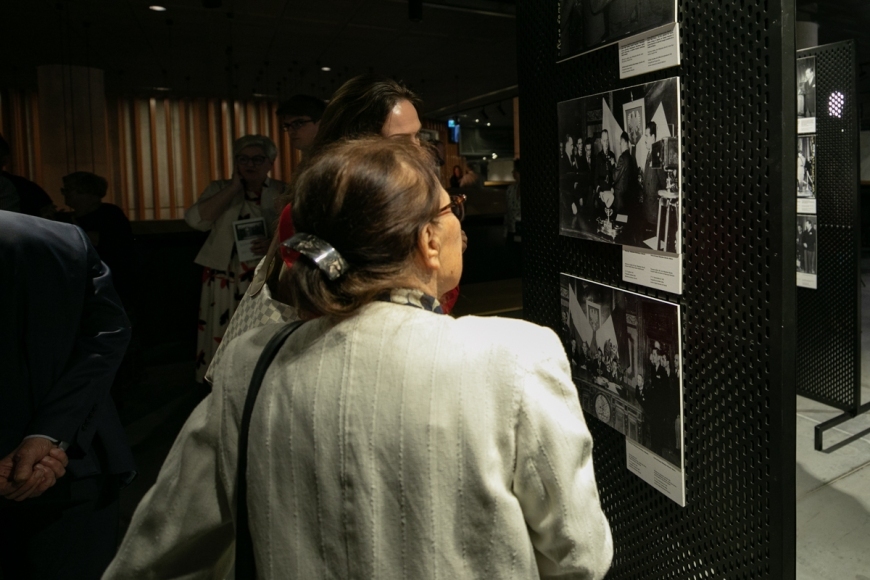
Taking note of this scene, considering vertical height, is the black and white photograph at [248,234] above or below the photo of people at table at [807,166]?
below

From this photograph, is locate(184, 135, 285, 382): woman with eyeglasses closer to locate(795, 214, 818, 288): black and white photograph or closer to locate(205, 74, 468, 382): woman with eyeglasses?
locate(205, 74, 468, 382): woman with eyeglasses

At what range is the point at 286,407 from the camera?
815 millimetres

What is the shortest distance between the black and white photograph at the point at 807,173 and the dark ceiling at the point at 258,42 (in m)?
3.42

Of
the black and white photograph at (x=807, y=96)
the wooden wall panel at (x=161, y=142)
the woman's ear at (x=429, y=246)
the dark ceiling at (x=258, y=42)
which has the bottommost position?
the woman's ear at (x=429, y=246)

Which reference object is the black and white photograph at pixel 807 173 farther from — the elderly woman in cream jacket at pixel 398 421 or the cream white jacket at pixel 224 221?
the elderly woman in cream jacket at pixel 398 421

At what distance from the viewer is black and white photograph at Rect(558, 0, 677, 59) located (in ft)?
4.05

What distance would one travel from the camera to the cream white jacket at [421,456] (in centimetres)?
76

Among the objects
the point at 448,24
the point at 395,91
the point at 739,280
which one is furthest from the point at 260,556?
the point at 448,24

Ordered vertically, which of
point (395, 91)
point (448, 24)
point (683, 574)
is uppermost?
point (448, 24)

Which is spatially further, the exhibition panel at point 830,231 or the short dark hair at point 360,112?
the exhibition panel at point 830,231

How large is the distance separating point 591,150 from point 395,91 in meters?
0.52

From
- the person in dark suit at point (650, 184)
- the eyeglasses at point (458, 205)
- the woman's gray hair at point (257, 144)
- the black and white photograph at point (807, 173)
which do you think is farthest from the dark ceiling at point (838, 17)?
the eyeglasses at point (458, 205)

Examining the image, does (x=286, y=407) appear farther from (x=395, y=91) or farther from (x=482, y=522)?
(x=395, y=91)

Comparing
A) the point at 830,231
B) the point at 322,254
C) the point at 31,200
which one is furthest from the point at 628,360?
the point at 31,200
